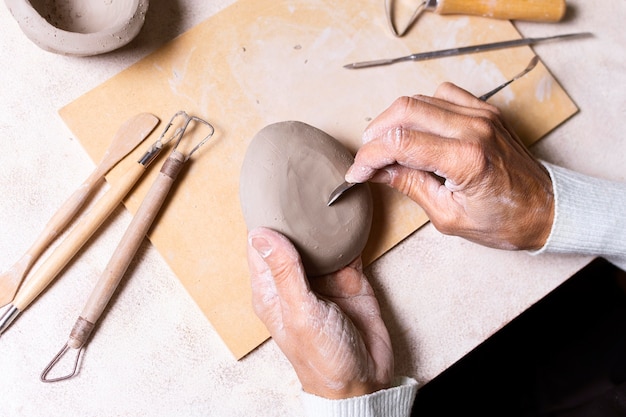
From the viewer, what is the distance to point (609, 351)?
→ 4.37 ft

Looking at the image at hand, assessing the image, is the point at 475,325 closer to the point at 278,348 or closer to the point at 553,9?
the point at 278,348

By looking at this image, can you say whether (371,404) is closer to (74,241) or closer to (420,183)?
(420,183)

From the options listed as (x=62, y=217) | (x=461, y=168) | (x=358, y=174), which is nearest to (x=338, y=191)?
(x=358, y=174)

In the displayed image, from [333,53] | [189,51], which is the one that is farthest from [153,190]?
[333,53]

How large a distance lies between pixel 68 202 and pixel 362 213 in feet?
1.55

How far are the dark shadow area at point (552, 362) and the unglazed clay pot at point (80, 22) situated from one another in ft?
3.15

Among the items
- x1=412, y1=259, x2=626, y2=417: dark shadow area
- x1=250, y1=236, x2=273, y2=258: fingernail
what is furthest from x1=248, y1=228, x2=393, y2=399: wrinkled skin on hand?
x1=412, y1=259, x2=626, y2=417: dark shadow area

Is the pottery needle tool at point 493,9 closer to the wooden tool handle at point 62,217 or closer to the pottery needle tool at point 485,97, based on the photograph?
the pottery needle tool at point 485,97

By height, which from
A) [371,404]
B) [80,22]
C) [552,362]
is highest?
[80,22]

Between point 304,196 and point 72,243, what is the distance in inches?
14.7

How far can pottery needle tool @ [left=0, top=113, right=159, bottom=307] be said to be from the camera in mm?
961

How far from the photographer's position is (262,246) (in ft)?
2.99

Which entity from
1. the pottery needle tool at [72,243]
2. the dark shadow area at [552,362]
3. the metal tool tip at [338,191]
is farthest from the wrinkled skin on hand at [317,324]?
the dark shadow area at [552,362]

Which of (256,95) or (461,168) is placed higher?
(256,95)
